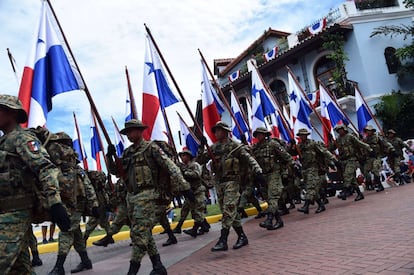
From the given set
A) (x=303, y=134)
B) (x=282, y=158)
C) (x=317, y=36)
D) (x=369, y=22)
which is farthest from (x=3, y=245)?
(x=369, y=22)

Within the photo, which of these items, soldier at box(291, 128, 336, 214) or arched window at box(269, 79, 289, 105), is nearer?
soldier at box(291, 128, 336, 214)

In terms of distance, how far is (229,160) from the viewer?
5.87 metres

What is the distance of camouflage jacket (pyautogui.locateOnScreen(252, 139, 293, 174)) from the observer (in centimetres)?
751

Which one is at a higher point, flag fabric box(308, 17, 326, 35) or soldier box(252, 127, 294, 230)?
flag fabric box(308, 17, 326, 35)

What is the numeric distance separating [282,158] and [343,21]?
15333 millimetres

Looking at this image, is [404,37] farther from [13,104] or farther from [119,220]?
[13,104]

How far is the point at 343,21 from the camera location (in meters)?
20.0

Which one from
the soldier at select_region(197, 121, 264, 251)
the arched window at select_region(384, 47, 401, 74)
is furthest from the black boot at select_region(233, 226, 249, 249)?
the arched window at select_region(384, 47, 401, 74)

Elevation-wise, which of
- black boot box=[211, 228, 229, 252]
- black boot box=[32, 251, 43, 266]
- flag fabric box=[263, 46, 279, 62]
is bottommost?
black boot box=[211, 228, 229, 252]

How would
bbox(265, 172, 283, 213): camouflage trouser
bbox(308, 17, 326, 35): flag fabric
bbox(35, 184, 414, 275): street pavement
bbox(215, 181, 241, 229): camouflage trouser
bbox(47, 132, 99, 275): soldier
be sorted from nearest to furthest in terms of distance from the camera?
bbox(35, 184, 414, 275): street pavement, bbox(47, 132, 99, 275): soldier, bbox(215, 181, 241, 229): camouflage trouser, bbox(265, 172, 283, 213): camouflage trouser, bbox(308, 17, 326, 35): flag fabric

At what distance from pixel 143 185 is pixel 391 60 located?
19613 mm

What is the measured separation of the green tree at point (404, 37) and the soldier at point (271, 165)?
45.4 feet

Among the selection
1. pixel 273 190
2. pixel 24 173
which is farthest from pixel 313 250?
pixel 24 173

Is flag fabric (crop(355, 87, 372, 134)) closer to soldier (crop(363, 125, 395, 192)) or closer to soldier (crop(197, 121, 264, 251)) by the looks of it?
soldier (crop(363, 125, 395, 192))
